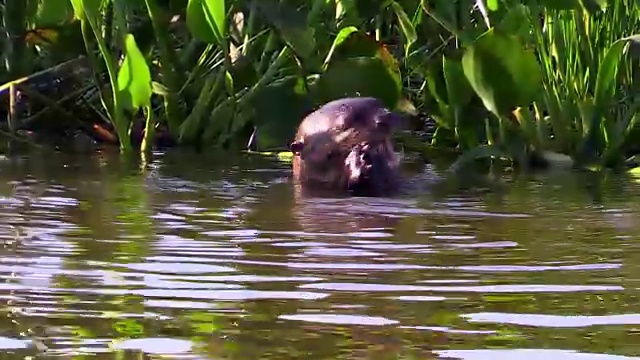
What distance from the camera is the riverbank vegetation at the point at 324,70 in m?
4.70

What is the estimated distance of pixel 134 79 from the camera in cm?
463

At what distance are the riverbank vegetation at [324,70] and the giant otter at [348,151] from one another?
0.35m

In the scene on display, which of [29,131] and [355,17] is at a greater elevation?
[355,17]

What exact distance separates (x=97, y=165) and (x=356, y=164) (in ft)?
3.69

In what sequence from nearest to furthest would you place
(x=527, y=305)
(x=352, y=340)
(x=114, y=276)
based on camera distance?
(x=352, y=340) → (x=527, y=305) → (x=114, y=276)

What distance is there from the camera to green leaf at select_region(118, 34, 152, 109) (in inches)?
176

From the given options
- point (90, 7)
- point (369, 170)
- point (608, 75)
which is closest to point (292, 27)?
point (90, 7)

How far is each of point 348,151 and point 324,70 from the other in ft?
2.31

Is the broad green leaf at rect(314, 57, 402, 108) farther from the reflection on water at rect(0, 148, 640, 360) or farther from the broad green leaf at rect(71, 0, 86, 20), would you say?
the broad green leaf at rect(71, 0, 86, 20)

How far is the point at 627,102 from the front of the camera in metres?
5.19

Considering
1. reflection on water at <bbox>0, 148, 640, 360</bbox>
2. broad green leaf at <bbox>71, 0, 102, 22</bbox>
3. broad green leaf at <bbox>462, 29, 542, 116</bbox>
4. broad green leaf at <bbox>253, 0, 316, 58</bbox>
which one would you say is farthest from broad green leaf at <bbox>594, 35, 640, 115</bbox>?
broad green leaf at <bbox>71, 0, 102, 22</bbox>

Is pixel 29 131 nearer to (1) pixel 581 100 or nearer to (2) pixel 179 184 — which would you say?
(2) pixel 179 184

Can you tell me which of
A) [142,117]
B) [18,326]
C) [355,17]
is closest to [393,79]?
[355,17]

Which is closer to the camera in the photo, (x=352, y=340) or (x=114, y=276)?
(x=352, y=340)
